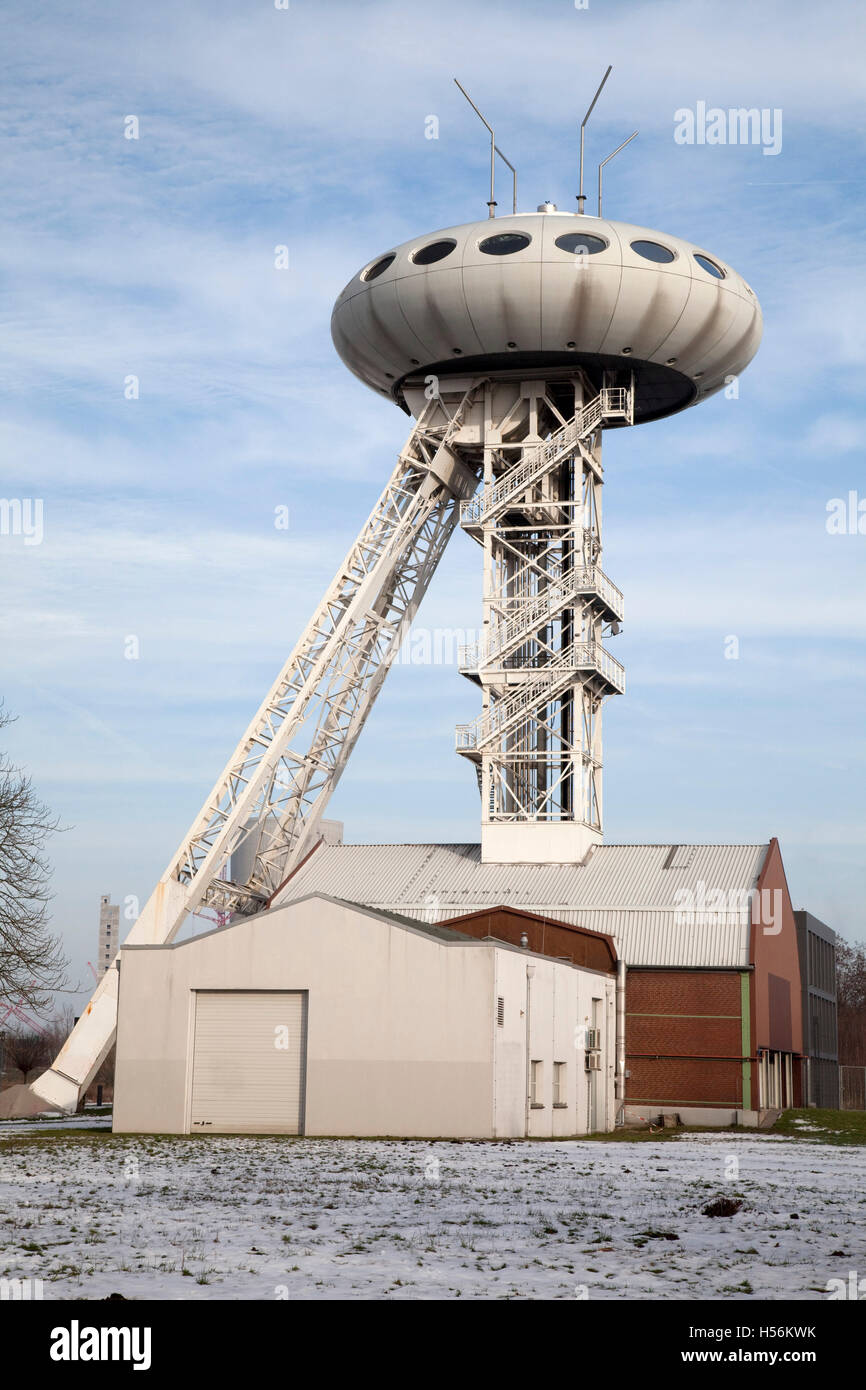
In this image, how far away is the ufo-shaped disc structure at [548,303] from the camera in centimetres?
4462

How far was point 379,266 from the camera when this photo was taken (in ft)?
154

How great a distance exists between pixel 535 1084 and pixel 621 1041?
8357mm

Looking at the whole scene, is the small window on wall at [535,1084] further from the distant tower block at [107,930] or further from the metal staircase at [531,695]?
the distant tower block at [107,930]

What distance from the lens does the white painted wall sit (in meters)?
32.1

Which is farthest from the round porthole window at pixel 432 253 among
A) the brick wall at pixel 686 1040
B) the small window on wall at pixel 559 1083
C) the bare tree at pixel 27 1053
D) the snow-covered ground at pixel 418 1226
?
the bare tree at pixel 27 1053

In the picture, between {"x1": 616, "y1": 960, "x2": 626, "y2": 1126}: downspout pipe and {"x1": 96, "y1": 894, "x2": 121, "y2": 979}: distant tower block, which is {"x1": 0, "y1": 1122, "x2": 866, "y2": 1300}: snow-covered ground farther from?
{"x1": 96, "y1": 894, "x2": 121, "y2": 979}: distant tower block

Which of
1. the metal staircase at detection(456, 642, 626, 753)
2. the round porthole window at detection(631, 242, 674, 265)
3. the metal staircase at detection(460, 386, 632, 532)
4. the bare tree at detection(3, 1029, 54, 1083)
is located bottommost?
the bare tree at detection(3, 1029, 54, 1083)

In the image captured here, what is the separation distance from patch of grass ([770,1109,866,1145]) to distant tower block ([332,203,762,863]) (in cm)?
997

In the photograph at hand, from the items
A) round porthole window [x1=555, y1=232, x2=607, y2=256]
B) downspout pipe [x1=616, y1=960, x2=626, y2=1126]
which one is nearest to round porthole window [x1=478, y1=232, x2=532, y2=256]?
round porthole window [x1=555, y1=232, x2=607, y2=256]

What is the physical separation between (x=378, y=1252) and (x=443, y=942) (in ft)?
63.2

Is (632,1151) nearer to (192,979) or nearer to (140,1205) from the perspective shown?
(192,979)

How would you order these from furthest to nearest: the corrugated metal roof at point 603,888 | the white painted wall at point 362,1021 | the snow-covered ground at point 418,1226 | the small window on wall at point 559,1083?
the corrugated metal roof at point 603,888 → the small window on wall at point 559,1083 → the white painted wall at point 362,1021 → the snow-covered ground at point 418,1226

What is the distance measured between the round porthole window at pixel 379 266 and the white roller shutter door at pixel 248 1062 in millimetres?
23411
